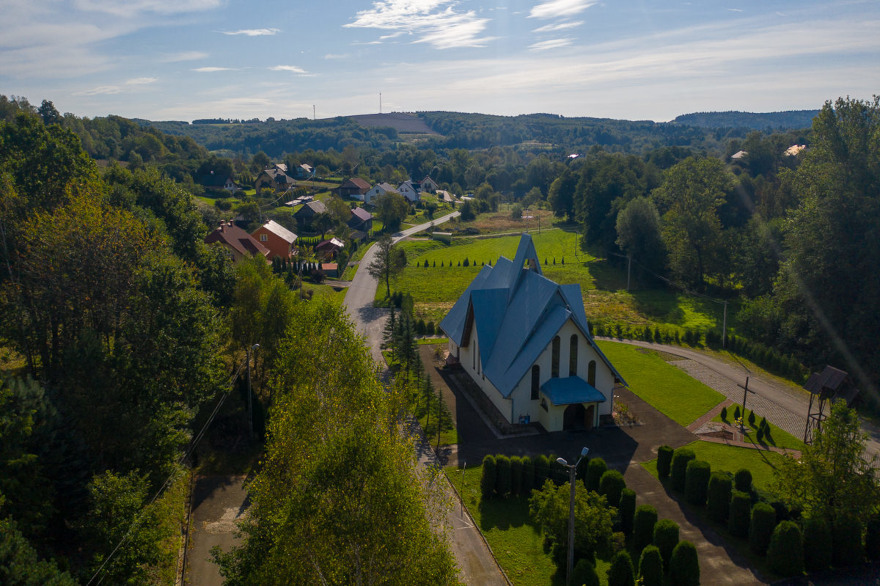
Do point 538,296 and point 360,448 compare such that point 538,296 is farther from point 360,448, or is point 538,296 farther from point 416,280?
point 416,280

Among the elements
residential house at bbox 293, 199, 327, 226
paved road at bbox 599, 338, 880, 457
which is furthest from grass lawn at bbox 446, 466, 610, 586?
residential house at bbox 293, 199, 327, 226

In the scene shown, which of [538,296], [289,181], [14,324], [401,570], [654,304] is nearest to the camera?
[401,570]

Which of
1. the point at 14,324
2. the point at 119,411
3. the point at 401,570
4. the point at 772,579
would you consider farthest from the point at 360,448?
the point at 14,324

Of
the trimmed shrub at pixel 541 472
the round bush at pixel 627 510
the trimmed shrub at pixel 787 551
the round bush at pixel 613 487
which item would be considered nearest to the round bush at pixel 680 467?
the round bush at pixel 613 487

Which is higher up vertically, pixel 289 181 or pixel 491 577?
pixel 289 181

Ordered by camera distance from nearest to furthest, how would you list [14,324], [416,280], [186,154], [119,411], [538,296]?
[119,411], [14,324], [538,296], [416,280], [186,154]

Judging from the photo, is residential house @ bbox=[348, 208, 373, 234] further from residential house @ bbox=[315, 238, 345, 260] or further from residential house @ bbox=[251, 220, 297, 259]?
residential house @ bbox=[251, 220, 297, 259]
